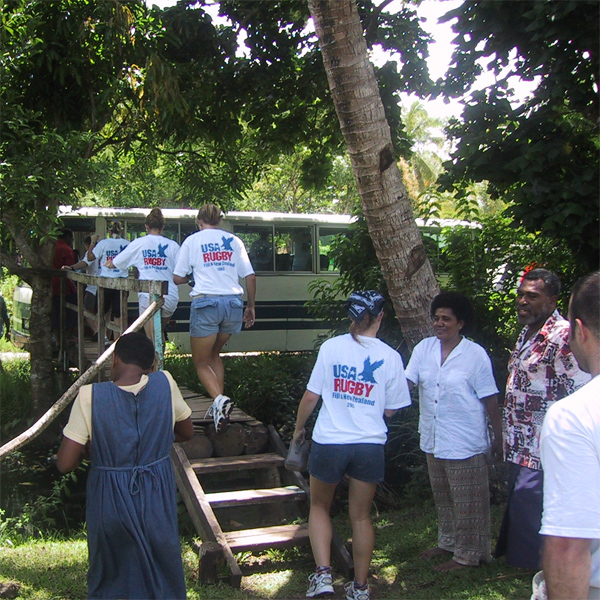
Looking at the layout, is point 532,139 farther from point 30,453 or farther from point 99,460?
point 30,453

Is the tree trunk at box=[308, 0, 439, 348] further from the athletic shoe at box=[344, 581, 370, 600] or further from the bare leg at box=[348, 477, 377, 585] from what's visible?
the athletic shoe at box=[344, 581, 370, 600]

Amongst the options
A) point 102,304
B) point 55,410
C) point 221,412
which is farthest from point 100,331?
point 55,410

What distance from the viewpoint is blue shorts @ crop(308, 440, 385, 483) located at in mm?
4105

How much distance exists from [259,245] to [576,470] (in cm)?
1211

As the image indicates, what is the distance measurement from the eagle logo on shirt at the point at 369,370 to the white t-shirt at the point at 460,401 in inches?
23.9

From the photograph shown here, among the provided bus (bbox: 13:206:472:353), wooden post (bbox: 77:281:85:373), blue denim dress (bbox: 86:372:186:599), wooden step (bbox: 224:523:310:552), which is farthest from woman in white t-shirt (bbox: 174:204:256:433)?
bus (bbox: 13:206:472:353)

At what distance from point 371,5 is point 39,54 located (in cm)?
416

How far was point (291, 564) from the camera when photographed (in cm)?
505

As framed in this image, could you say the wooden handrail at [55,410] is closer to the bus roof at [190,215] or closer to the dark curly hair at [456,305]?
the dark curly hair at [456,305]

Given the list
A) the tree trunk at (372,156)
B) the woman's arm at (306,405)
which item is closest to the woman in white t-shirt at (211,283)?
the tree trunk at (372,156)

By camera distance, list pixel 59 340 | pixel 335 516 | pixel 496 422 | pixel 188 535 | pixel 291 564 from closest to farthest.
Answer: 1. pixel 496 422
2. pixel 291 564
3. pixel 188 535
4. pixel 335 516
5. pixel 59 340

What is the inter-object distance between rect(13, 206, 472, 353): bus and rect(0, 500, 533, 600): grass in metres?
7.98

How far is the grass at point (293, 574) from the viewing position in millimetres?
4387

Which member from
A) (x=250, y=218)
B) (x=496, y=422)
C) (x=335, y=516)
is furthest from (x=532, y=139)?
(x=250, y=218)
